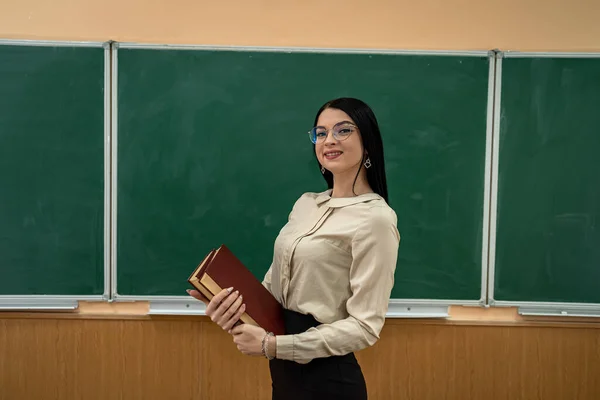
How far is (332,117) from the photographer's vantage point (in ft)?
3.68

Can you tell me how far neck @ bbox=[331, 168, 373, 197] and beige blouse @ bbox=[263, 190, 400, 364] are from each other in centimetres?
5

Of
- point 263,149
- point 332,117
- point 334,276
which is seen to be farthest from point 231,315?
point 263,149

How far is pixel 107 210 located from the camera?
1.96 meters

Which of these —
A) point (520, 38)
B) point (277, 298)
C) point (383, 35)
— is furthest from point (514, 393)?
point (383, 35)

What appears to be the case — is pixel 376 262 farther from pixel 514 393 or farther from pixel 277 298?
pixel 514 393

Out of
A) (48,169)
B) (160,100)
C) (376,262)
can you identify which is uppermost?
(160,100)

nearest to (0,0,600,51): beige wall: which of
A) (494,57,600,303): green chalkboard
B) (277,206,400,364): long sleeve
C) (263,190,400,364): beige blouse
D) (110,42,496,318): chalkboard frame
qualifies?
(110,42,496,318): chalkboard frame

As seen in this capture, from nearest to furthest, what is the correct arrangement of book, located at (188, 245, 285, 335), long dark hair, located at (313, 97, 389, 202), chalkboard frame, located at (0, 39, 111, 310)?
1. book, located at (188, 245, 285, 335)
2. long dark hair, located at (313, 97, 389, 202)
3. chalkboard frame, located at (0, 39, 111, 310)

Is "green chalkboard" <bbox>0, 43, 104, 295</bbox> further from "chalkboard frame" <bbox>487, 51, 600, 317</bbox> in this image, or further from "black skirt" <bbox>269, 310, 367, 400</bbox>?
"chalkboard frame" <bbox>487, 51, 600, 317</bbox>

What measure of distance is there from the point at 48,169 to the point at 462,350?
88.4 inches

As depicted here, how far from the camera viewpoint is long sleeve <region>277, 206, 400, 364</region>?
985 mm

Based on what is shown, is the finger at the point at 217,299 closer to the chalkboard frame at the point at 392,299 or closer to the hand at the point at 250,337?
the hand at the point at 250,337

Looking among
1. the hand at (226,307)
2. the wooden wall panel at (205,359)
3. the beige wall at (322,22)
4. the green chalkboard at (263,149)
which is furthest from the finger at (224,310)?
the beige wall at (322,22)

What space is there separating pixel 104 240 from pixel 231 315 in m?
1.25
